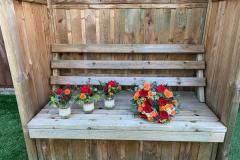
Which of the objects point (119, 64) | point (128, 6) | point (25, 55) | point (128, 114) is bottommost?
point (128, 114)

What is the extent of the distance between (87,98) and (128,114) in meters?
0.38

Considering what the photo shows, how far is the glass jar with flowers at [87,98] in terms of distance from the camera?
150cm

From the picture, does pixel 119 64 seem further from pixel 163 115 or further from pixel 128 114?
pixel 163 115

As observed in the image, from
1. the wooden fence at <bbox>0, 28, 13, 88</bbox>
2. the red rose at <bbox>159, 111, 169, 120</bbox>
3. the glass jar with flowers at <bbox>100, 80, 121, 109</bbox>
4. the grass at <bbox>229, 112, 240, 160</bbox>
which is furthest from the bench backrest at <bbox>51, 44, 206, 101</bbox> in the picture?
the wooden fence at <bbox>0, 28, 13, 88</bbox>

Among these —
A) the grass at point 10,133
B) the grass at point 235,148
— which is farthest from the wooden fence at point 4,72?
the grass at point 235,148

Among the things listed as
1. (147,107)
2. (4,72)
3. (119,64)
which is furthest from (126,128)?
(4,72)

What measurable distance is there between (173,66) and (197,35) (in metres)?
0.42

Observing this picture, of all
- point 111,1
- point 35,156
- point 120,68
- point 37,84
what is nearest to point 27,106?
point 37,84

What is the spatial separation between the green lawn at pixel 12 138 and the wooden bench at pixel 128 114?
563 millimetres

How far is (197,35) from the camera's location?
1877 mm

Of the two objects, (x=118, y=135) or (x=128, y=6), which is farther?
(x=128, y=6)

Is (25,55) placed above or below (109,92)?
above

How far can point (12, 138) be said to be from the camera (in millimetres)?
1984

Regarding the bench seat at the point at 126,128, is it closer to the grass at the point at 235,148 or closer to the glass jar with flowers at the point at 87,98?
the glass jar with flowers at the point at 87,98
